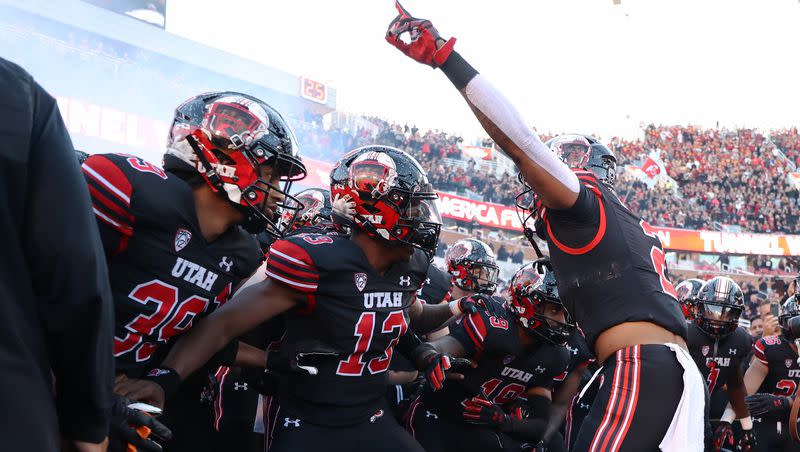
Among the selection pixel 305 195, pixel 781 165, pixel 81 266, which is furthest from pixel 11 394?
pixel 781 165

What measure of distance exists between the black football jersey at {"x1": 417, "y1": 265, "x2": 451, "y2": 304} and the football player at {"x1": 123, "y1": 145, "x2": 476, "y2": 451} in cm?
224

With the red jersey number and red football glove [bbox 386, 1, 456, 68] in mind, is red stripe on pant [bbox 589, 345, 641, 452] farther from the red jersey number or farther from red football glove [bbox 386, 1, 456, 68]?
red football glove [bbox 386, 1, 456, 68]

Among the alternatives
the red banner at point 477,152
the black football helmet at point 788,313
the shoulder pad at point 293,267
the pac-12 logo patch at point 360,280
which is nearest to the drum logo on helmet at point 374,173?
the pac-12 logo patch at point 360,280

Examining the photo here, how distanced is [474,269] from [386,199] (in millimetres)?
3010

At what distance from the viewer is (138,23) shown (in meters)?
28.5

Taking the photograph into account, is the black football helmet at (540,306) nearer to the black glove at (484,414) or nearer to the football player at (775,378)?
the black glove at (484,414)

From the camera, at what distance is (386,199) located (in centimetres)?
346

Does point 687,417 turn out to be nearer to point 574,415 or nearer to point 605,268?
point 605,268

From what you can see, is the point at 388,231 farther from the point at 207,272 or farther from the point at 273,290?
the point at 207,272

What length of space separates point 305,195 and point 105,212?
11.6ft

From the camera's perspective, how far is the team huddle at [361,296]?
262 cm

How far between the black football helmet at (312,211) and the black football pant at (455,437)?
1750 millimetres

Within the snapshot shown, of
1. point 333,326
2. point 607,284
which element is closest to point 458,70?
point 607,284

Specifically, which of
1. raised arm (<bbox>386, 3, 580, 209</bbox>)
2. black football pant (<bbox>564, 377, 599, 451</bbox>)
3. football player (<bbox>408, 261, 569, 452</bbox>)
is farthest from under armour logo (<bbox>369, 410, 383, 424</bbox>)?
black football pant (<bbox>564, 377, 599, 451</bbox>)
